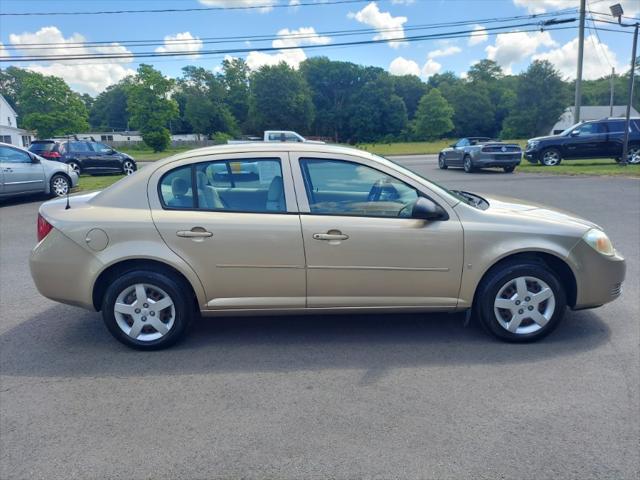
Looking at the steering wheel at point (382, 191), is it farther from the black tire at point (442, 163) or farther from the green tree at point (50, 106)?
the green tree at point (50, 106)

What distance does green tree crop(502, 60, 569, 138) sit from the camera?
76562mm

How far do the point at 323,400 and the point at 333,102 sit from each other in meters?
101

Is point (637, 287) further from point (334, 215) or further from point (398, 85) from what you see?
point (398, 85)

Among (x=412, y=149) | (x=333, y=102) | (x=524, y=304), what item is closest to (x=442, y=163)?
(x=524, y=304)

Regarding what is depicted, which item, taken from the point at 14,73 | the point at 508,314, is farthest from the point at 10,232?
the point at 14,73

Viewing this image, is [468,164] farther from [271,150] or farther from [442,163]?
[271,150]

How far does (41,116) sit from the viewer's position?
54.4 meters

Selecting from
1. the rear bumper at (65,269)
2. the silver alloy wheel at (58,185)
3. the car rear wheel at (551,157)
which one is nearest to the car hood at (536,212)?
the rear bumper at (65,269)

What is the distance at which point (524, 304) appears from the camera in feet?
12.9

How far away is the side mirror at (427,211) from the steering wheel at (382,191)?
238mm

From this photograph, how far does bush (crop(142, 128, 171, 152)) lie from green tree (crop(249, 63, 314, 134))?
3348 centimetres

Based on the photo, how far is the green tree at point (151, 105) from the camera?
50344 millimetres

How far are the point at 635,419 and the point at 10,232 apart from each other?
390 inches

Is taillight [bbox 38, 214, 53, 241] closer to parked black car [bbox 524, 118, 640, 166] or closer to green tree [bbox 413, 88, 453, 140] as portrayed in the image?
parked black car [bbox 524, 118, 640, 166]
